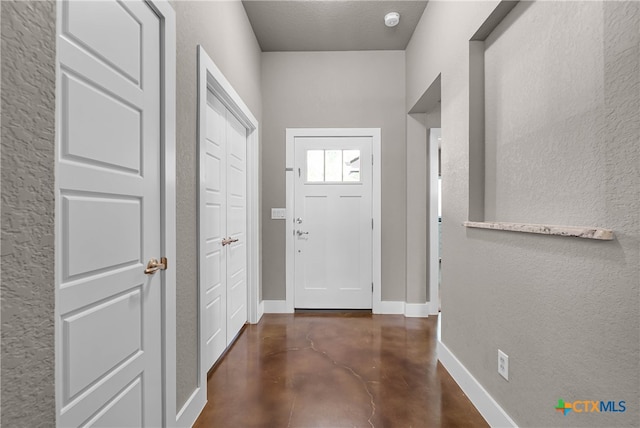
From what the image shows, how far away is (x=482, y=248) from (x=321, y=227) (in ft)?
5.98

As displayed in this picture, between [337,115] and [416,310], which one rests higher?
[337,115]

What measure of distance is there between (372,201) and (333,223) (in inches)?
19.2

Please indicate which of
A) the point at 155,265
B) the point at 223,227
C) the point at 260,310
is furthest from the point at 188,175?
the point at 260,310

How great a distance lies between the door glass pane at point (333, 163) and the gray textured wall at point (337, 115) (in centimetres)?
30

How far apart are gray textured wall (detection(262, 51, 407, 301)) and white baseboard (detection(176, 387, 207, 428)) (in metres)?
1.61

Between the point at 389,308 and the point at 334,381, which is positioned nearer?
the point at 334,381

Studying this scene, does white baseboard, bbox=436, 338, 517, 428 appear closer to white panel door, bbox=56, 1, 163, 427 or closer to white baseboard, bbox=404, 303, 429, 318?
white baseboard, bbox=404, 303, 429, 318

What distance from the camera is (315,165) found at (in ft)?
10.6

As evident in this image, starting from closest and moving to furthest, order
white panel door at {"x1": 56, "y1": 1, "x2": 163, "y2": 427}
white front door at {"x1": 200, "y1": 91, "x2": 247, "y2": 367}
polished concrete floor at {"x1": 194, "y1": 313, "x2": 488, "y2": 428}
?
white panel door at {"x1": 56, "y1": 1, "x2": 163, "y2": 427} < polished concrete floor at {"x1": 194, "y1": 313, "x2": 488, "y2": 428} < white front door at {"x1": 200, "y1": 91, "x2": 247, "y2": 367}

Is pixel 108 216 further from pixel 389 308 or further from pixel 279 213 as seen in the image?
pixel 389 308

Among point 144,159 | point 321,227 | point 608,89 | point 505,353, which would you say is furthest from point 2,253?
point 321,227

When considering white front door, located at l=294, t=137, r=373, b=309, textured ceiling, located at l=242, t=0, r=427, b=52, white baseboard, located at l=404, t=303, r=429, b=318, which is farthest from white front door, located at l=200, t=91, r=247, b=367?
white baseboard, located at l=404, t=303, r=429, b=318

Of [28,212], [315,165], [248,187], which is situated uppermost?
[315,165]

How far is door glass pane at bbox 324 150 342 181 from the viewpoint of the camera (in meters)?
3.22
